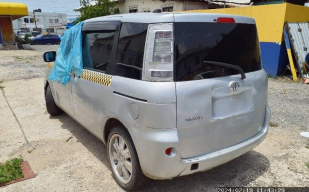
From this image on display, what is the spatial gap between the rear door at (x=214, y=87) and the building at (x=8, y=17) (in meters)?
23.2

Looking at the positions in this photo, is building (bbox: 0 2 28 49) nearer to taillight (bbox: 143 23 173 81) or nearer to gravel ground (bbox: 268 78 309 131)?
gravel ground (bbox: 268 78 309 131)

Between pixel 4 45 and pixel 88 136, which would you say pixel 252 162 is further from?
pixel 4 45

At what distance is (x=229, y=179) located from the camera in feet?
9.60

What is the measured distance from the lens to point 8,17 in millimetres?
22000

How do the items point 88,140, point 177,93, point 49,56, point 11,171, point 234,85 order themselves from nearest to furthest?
point 177,93
point 234,85
point 11,171
point 88,140
point 49,56

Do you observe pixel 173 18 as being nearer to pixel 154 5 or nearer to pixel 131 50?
pixel 131 50

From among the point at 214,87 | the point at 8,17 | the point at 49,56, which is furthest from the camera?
the point at 8,17

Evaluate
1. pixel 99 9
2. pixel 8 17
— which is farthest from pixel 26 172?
pixel 8 17

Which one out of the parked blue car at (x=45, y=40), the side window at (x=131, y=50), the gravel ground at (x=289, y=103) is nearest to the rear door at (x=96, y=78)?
the side window at (x=131, y=50)

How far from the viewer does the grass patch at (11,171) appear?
117 inches

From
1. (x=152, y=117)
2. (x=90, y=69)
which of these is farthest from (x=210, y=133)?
(x=90, y=69)

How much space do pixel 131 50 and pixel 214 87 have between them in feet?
2.94

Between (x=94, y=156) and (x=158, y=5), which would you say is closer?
(x=94, y=156)
